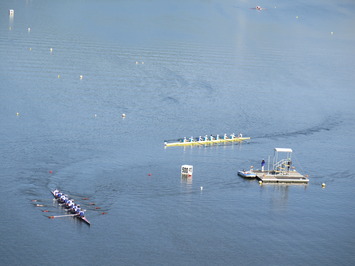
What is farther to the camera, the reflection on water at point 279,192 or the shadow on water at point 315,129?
the shadow on water at point 315,129

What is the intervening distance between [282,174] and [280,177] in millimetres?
797

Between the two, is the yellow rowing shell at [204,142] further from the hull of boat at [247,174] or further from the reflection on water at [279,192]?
the reflection on water at [279,192]

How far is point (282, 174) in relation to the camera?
58844 mm

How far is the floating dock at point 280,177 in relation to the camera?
188 ft

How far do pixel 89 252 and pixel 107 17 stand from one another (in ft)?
311

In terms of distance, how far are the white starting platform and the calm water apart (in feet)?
2.56

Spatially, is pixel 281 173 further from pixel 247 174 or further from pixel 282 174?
pixel 247 174

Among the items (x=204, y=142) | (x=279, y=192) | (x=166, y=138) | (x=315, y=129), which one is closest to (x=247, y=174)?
(x=279, y=192)

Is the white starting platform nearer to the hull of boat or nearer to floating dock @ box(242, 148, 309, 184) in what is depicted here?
floating dock @ box(242, 148, 309, 184)

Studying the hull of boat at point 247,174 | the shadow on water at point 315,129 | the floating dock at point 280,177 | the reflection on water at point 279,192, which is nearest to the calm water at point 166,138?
the reflection on water at point 279,192

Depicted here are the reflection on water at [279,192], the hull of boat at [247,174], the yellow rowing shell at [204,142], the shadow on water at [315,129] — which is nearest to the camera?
the reflection on water at [279,192]

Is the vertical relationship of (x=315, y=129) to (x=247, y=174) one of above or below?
above

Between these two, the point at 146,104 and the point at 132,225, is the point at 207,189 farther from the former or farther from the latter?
the point at 146,104

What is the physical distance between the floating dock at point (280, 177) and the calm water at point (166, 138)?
726mm
